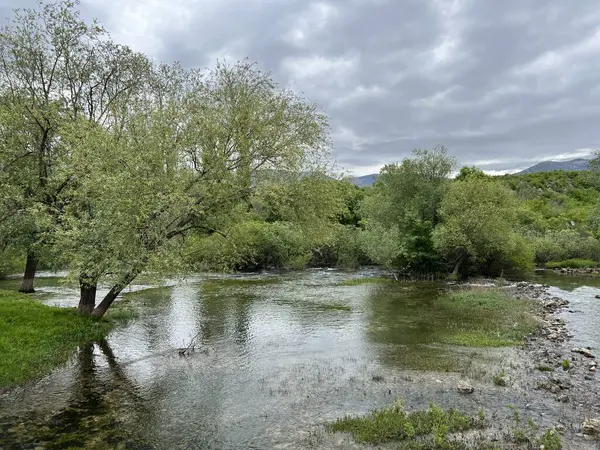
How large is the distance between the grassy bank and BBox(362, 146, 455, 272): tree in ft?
133

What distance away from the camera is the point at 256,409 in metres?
14.0

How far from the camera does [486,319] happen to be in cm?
2825

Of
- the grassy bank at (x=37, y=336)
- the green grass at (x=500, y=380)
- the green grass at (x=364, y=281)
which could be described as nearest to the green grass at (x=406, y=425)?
the green grass at (x=500, y=380)

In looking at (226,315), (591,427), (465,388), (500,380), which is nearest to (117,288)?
(226,315)

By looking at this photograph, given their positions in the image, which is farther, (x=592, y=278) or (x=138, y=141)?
(x=592, y=278)

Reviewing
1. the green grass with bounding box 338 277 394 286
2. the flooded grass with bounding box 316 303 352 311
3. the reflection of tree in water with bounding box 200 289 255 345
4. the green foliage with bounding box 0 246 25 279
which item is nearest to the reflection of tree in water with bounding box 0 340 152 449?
the reflection of tree in water with bounding box 200 289 255 345

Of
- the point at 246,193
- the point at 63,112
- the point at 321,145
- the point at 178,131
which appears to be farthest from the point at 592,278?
the point at 63,112

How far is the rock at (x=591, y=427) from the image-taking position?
1145cm

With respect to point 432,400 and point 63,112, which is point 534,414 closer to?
point 432,400

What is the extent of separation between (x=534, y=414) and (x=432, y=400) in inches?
116

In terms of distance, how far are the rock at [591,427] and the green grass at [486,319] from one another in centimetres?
990

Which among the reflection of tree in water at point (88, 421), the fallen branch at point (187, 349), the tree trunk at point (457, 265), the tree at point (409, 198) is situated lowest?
the reflection of tree in water at point (88, 421)

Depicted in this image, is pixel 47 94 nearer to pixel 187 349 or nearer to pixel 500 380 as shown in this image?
pixel 187 349

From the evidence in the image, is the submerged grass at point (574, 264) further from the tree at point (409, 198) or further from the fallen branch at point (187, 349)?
Result: the fallen branch at point (187, 349)
